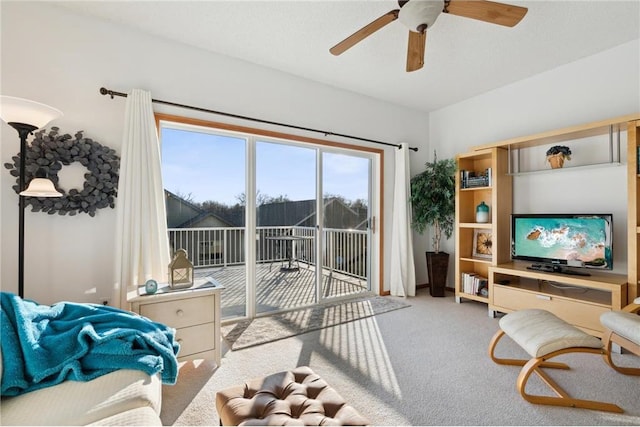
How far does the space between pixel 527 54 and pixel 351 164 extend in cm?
212

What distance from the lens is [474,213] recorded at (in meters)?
3.92

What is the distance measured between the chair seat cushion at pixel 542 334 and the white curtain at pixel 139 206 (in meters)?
2.64

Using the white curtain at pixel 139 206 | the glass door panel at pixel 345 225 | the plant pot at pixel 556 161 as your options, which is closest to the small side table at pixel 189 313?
the white curtain at pixel 139 206

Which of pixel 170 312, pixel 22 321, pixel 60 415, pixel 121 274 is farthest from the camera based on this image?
pixel 121 274

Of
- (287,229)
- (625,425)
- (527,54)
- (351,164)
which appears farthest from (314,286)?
(527,54)

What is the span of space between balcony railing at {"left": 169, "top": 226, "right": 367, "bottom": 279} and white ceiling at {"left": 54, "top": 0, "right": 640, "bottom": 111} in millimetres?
1772

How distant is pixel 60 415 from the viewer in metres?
1.00

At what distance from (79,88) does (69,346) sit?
2.11 metres

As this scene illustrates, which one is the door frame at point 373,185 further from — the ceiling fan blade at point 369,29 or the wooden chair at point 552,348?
the wooden chair at point 552,348

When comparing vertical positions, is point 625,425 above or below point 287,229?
below

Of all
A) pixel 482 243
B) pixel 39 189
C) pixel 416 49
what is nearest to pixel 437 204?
pixel 482 243

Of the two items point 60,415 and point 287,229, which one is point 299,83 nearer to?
point 287,229

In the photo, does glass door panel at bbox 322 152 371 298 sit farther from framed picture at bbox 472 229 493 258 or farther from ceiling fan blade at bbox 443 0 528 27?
ceiling fan blade at bbox 443 0 528 27

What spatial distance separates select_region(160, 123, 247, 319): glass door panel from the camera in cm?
285
